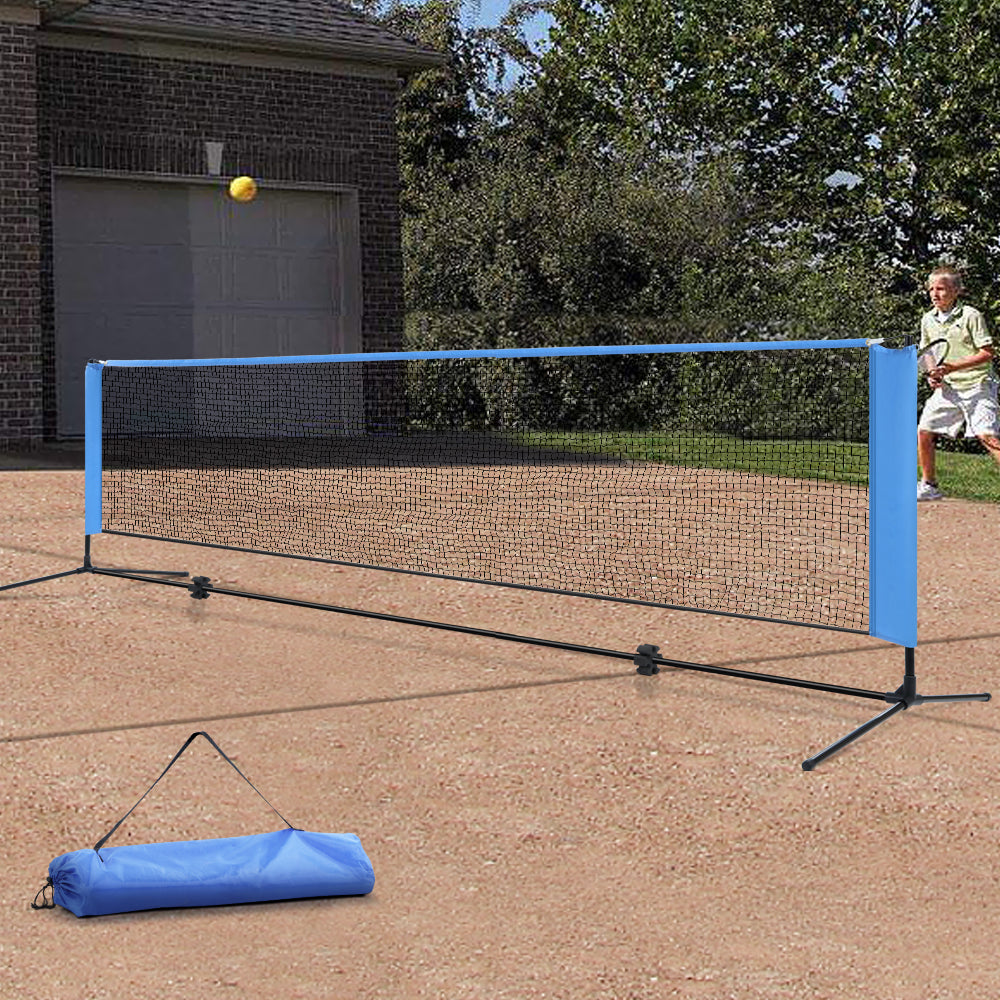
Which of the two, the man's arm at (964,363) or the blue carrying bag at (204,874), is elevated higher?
the man's arm at (964,363)

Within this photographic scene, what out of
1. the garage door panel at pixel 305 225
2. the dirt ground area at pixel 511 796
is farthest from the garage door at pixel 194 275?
the dirt ground area at pixel 511 796

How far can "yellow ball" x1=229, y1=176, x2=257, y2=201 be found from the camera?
58.6ft

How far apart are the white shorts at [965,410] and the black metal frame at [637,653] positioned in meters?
5.84

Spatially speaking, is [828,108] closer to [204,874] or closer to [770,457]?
[770,457]

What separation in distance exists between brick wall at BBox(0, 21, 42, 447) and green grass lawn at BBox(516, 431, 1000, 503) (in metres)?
5.28

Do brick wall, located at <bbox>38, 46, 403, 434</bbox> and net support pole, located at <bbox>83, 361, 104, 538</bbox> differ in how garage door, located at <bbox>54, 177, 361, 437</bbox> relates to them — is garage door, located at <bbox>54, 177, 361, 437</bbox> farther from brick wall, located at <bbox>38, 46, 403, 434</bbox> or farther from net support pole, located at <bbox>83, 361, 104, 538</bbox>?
net support pole, located at <bbox>83, 361, 104, 538</bbox>

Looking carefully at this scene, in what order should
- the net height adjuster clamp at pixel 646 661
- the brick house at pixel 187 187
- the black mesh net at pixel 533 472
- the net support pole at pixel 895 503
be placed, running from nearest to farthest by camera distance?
the net support pole at pixel 895 503 → the net height adjuster clamp at pixel 646 661 → the black mesh net at pixel 533 472 → the brick house at pixel 187 187

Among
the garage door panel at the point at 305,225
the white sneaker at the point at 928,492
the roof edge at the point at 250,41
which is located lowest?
the white sneaker at the point at 928,492

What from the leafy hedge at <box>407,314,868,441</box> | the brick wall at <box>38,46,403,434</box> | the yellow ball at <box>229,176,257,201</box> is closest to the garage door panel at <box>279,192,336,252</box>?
the brick wall at <box>38,46,403,434</box>

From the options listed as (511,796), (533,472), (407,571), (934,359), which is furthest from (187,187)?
(511,796)

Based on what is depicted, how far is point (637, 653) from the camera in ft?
24.5

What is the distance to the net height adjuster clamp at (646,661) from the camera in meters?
7.26

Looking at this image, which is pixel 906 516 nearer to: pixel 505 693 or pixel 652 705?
pixel 652 705

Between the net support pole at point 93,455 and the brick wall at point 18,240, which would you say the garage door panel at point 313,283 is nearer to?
the brick wall at point 18,240
